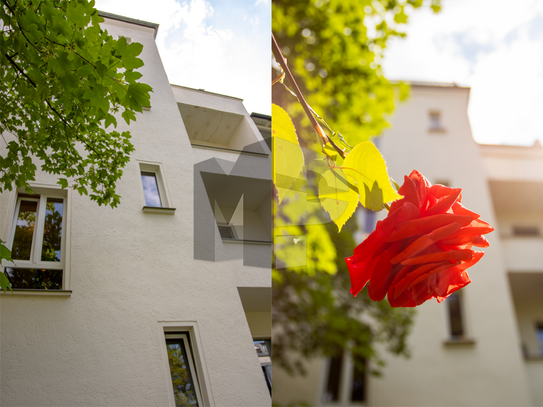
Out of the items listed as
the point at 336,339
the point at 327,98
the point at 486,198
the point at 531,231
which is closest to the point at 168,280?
the point at 327,98

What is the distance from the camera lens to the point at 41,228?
15cm

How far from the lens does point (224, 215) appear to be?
195 millimetres

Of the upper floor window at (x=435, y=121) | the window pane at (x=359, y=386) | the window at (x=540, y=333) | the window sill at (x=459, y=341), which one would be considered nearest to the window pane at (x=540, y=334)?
the window at (x=540, y=333)

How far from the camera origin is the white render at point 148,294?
14 cm

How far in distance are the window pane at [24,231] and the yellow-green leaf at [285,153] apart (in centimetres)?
9

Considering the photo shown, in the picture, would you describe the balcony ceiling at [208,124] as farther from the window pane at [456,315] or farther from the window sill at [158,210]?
the window pane at [456,315]

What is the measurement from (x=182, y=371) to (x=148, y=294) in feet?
0.11

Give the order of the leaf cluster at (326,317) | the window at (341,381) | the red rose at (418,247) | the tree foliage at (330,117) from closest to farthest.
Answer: the red rose at (418,247)
the tree foliage at (330,117)
the leaf cluster at (326,317)
the window at (341,381)

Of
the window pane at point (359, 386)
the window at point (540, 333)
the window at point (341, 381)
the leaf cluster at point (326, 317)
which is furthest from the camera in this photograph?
the window at point (540, 333)

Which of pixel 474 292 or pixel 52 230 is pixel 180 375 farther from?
pixel 474 292

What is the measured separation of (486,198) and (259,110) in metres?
3.86

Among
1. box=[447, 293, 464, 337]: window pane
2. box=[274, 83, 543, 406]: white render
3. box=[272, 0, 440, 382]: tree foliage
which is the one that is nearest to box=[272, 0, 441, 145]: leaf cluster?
box=[272, 0, 440, 382]: tree foliage

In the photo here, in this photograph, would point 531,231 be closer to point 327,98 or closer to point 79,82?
point 327,98

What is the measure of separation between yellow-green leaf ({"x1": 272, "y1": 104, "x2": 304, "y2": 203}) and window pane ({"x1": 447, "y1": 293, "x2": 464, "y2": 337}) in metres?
3.56
